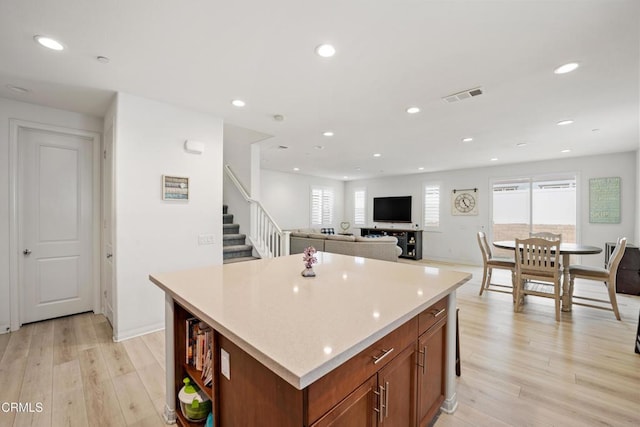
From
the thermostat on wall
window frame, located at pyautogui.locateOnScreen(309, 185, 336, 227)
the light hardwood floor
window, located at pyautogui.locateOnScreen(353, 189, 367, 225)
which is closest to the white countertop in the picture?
the light hardwood floor

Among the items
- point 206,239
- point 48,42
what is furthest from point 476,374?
point 48,42

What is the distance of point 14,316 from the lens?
3.05 metres

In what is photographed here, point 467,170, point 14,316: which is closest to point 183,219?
point 14,316

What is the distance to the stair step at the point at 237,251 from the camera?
4.51m

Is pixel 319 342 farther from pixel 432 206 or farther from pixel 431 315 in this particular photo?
pixel 432 206

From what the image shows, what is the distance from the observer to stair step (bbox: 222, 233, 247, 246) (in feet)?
15.8

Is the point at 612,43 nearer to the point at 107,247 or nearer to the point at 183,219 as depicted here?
the point at 183,219

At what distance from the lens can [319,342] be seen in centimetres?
93

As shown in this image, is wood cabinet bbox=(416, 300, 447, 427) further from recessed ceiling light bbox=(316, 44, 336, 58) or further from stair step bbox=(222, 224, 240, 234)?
stair step bbox=(222, 224, 240, 234)

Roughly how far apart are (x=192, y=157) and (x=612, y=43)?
12.9 ft

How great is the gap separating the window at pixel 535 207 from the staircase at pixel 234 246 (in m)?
6.11

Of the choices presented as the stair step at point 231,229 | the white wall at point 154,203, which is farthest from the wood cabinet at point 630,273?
the stair step at point 231,229

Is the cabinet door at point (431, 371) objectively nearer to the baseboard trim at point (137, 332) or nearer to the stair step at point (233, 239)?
the baseboard trim at point (137, 332)

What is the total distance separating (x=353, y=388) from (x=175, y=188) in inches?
117
